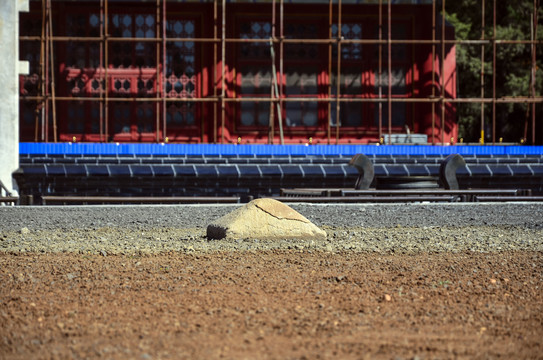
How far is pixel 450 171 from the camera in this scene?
15.3 metres

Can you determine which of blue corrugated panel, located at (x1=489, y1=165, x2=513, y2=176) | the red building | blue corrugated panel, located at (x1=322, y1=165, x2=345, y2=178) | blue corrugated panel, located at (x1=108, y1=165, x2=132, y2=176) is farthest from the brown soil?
the red building

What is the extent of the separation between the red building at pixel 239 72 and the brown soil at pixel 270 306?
14738 mm

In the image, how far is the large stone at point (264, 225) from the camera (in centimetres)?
1009

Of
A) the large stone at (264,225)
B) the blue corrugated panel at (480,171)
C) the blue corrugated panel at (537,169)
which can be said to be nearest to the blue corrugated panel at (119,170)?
the large stone at (264,225)

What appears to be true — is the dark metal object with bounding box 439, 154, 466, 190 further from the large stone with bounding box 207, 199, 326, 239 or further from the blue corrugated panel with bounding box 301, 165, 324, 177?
the large stone with bounding box 207, 199, 326, 239

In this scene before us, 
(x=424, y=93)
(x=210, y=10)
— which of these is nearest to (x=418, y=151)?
(x=424, y=93)

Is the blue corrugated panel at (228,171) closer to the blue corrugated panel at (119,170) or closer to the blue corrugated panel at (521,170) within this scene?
the blue corrugated panel at (119,170)

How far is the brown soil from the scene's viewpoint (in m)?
4.82

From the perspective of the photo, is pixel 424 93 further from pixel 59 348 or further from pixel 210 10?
pixel 59 348

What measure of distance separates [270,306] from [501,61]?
3297cm

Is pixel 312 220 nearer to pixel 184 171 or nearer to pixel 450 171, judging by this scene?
pixel 450 171

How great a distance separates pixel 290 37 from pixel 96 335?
19.6 meters

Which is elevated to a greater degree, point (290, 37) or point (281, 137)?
point (290, 37)

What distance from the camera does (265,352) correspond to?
468 cm
